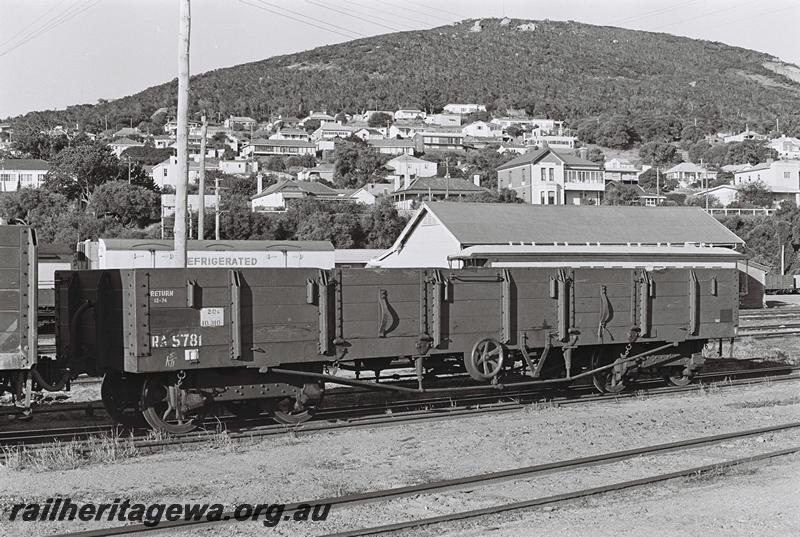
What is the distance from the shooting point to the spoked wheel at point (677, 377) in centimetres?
1642

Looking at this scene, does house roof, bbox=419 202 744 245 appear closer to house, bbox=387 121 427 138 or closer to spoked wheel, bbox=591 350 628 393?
spoked wheel, bbox=591 350 628 393

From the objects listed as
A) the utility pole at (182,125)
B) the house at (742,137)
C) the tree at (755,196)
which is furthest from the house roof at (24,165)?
the house at (742,137)

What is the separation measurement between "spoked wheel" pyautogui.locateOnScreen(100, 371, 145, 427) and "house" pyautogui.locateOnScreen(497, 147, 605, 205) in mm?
81950

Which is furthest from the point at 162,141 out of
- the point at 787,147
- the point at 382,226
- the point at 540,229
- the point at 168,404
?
the point at 168,404

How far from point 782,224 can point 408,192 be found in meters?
38.1

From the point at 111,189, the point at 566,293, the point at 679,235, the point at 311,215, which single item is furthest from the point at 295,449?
the point at 111,189

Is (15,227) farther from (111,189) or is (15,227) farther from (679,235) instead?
(111,189)

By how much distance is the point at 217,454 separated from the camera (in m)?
10.6

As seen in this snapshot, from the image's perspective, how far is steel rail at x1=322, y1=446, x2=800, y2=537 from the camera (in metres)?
7.43

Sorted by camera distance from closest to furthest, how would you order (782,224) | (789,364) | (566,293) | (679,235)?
(566,293) → (789,364) → (679,235) → (782,224)

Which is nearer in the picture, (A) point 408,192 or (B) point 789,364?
(B) point 789,364

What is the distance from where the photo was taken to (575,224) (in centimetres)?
4575

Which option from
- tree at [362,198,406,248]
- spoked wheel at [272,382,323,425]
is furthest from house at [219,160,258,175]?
spoked wheel at [272,382,323,425]
